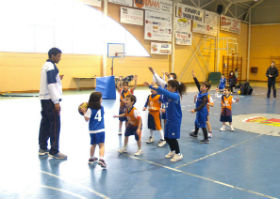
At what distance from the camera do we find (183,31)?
2300cm

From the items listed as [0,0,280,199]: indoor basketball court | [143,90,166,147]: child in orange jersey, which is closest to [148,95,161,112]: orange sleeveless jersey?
[143,90,166,147]: child in orange jersey

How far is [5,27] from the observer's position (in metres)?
13.8

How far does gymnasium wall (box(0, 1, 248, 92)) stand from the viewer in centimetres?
1450

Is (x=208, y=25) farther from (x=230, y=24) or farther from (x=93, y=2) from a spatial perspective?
(x=93, y=2)

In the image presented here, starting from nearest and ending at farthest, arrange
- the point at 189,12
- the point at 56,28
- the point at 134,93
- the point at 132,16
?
the point at 56,28, the point at 134,93, the point at 132,16, the point at 189,12

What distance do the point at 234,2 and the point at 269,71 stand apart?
566 inches

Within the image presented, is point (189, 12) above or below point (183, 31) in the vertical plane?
above

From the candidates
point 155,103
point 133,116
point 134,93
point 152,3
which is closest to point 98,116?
point 133,116

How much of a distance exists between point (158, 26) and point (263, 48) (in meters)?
14.7

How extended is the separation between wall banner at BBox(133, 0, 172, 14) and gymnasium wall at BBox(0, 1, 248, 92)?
1.51 meters

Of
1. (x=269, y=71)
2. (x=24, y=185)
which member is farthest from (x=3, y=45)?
(x=269, y=71)

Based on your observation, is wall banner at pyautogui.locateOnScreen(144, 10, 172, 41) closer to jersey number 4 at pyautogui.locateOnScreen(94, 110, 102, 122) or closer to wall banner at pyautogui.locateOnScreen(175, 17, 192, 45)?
wall banner at pyautogui.locateOnScreen(175, 17, 192, 45)

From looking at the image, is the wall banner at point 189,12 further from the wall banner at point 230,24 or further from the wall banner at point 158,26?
the wall banner at point 230,24

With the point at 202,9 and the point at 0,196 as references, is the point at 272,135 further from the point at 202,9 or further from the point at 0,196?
the point at 202,9
